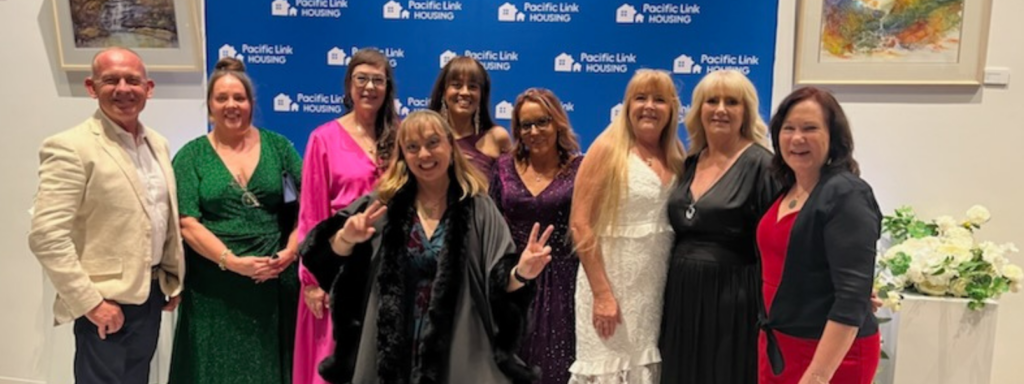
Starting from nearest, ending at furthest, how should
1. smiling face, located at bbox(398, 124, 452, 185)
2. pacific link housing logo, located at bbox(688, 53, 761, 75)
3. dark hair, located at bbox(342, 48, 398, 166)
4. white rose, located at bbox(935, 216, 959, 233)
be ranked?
smiling face, located at bbox(398, 124, 452, 185) < dark hair, located at bbox(342, 48, 398, 166) < white rose, located at bbox(935, 216, 959, 233) < pacific link housing logo, located at bbox(688, 53, 761, 75)

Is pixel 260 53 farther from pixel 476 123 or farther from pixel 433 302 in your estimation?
pixel 433 302

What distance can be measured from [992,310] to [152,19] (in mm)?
4303

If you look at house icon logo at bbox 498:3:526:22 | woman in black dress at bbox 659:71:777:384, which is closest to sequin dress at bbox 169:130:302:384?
house icon logo at bbox 498:3:526:22

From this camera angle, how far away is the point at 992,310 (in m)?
2.87

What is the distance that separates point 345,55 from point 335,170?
4.04 feet

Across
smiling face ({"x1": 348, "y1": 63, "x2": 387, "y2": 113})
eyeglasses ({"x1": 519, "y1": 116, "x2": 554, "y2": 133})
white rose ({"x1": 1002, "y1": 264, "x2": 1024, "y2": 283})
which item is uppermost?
smiling face ({"x1": 348, "y1": 63, "x2": 387, "y2": 113})

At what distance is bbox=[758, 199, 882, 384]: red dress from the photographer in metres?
1.86

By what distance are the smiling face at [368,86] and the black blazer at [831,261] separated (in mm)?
1658

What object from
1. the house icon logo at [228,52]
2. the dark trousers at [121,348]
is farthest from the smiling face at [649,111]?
the house icon logo at [228,52]

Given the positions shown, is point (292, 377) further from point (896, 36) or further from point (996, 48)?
point (996, 48)

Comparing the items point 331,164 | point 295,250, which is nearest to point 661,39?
point 331,164

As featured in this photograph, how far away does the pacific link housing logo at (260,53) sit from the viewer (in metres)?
3.72

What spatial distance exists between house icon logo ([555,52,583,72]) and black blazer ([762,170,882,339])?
6.19 ft

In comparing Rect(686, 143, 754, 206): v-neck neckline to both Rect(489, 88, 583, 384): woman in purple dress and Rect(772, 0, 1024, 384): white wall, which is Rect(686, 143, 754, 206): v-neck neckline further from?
Rect(772, 0, 1024, 384): white wall
